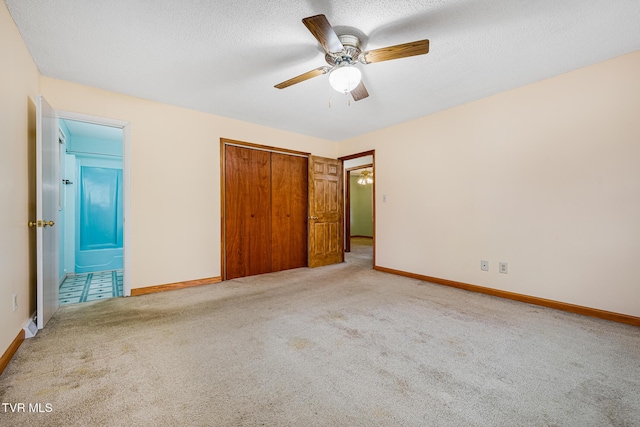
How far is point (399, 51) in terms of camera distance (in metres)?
1.86

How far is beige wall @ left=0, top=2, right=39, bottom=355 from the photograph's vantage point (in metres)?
1.76

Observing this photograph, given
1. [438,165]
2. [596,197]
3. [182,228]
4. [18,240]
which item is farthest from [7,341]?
[596,197]

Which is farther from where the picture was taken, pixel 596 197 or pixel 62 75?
pixel 62 75

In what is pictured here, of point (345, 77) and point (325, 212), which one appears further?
point (325, 212)

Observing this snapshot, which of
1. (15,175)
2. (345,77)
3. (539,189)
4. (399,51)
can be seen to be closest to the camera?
(399,51)

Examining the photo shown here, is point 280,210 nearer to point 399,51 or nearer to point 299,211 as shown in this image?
point 299,211

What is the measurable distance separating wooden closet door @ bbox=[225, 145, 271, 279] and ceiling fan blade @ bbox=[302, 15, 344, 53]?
262 cm

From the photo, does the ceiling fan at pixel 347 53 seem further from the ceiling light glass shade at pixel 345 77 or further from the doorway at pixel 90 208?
the doorway at pixel 90 208

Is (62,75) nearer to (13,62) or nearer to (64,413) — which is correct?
(13,62)

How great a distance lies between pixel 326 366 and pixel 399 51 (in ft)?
7.32

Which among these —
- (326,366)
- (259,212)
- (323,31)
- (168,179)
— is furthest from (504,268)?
(168,179)

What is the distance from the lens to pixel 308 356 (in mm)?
1838

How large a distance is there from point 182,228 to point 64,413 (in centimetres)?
246

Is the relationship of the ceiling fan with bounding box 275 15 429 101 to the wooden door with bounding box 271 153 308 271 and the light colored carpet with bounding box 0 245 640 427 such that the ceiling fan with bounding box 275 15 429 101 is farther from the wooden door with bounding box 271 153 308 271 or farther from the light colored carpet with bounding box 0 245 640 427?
Result: the wooden door with bounding box 271 153 308 271
